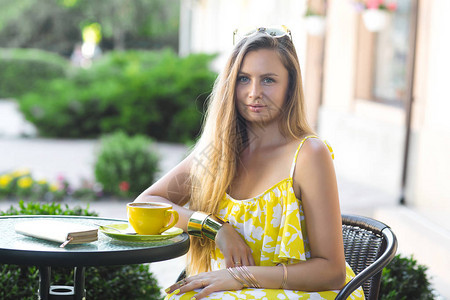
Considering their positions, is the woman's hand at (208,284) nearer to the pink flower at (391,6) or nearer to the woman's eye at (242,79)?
the woman's eye at (242,79)

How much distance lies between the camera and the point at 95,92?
14383 millimetres

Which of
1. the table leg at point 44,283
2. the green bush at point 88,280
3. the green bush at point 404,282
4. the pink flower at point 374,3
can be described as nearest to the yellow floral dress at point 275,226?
the table leg at point 44,283

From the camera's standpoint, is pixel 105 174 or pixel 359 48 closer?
pixel 105 174

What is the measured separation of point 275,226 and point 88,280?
1344 millimetres

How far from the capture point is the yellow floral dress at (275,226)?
7.13ft

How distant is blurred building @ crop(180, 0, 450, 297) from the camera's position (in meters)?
5.83

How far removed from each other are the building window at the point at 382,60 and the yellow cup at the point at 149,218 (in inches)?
296

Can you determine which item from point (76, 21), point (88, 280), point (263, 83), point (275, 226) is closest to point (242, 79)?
point (263, 83)

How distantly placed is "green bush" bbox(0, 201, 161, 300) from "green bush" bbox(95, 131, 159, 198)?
499cm

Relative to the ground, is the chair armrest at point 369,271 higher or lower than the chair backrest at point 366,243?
higher

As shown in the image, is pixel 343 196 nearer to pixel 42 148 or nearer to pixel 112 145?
pixel 112 145

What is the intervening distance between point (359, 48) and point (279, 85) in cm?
768

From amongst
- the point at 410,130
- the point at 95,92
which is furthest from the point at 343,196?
the point at 95,92

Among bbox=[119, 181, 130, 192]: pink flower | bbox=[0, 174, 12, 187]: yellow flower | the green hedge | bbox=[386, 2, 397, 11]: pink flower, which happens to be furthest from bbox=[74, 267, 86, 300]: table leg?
the green hedge
